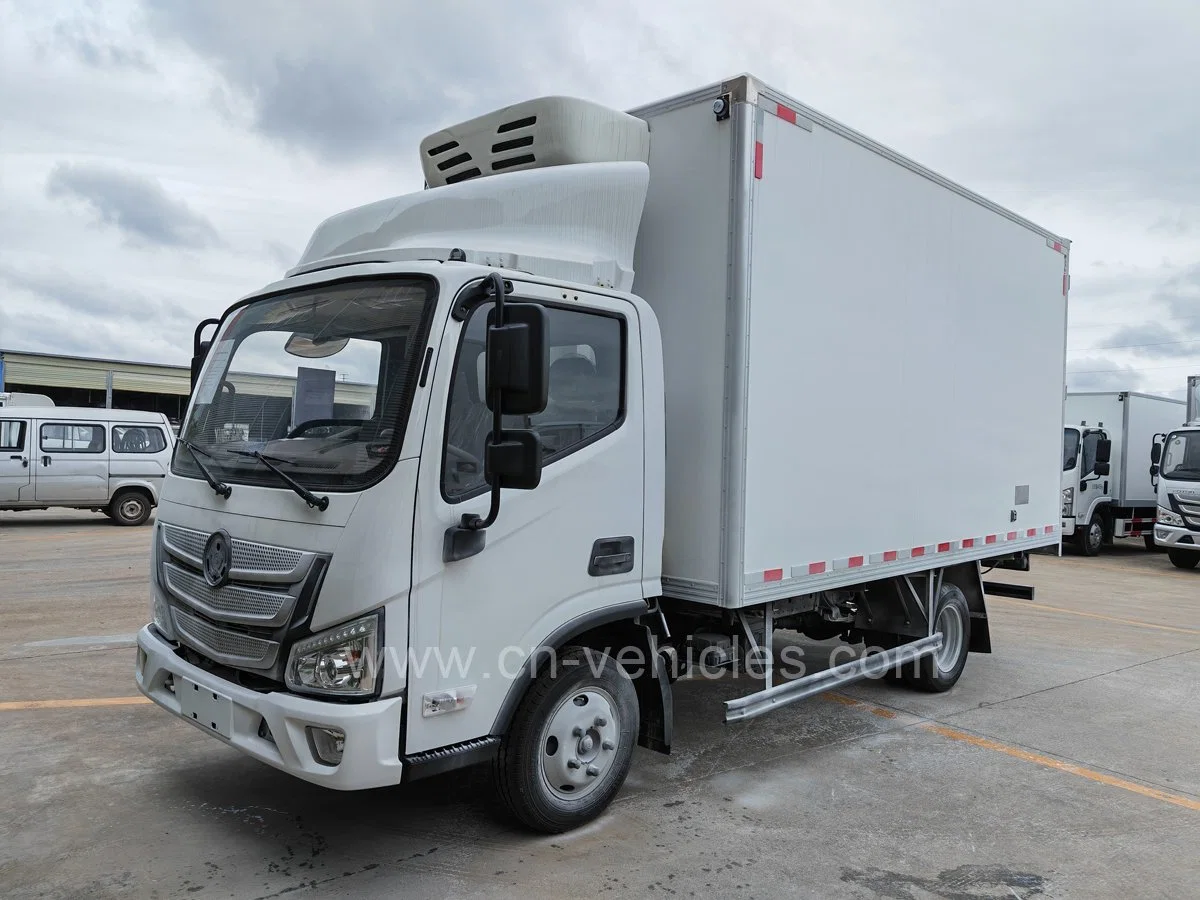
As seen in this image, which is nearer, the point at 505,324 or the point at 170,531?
the point at 505,324

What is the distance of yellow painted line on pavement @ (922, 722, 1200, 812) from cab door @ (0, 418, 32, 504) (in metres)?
15.4

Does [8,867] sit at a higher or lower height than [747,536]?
lower

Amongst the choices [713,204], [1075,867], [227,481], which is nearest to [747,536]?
[713,204]

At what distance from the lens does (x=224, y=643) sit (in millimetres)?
3557

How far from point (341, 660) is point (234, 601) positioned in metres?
0.59

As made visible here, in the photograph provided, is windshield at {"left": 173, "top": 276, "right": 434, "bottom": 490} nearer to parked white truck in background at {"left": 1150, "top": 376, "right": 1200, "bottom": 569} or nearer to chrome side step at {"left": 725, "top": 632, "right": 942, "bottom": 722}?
chrome side step at {"left": 725, "top": 632, "right": 942, "bottom": 722}

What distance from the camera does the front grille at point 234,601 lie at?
334 cm

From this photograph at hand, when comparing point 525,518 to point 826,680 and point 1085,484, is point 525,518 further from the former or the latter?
point 1085,484

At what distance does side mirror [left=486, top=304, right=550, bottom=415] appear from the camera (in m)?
3.13

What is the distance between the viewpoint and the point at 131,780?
4500 millimetres

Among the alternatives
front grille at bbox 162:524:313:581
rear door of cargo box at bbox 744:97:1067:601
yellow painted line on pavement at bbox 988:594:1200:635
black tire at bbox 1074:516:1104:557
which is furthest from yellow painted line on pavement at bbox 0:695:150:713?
black tire at bbox 1074:516:1104:557

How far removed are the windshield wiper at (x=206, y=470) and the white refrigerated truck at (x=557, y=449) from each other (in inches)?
0.9

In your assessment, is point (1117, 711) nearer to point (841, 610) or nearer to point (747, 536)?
point (841, 610)

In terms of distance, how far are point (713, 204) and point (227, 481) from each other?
257 cm
